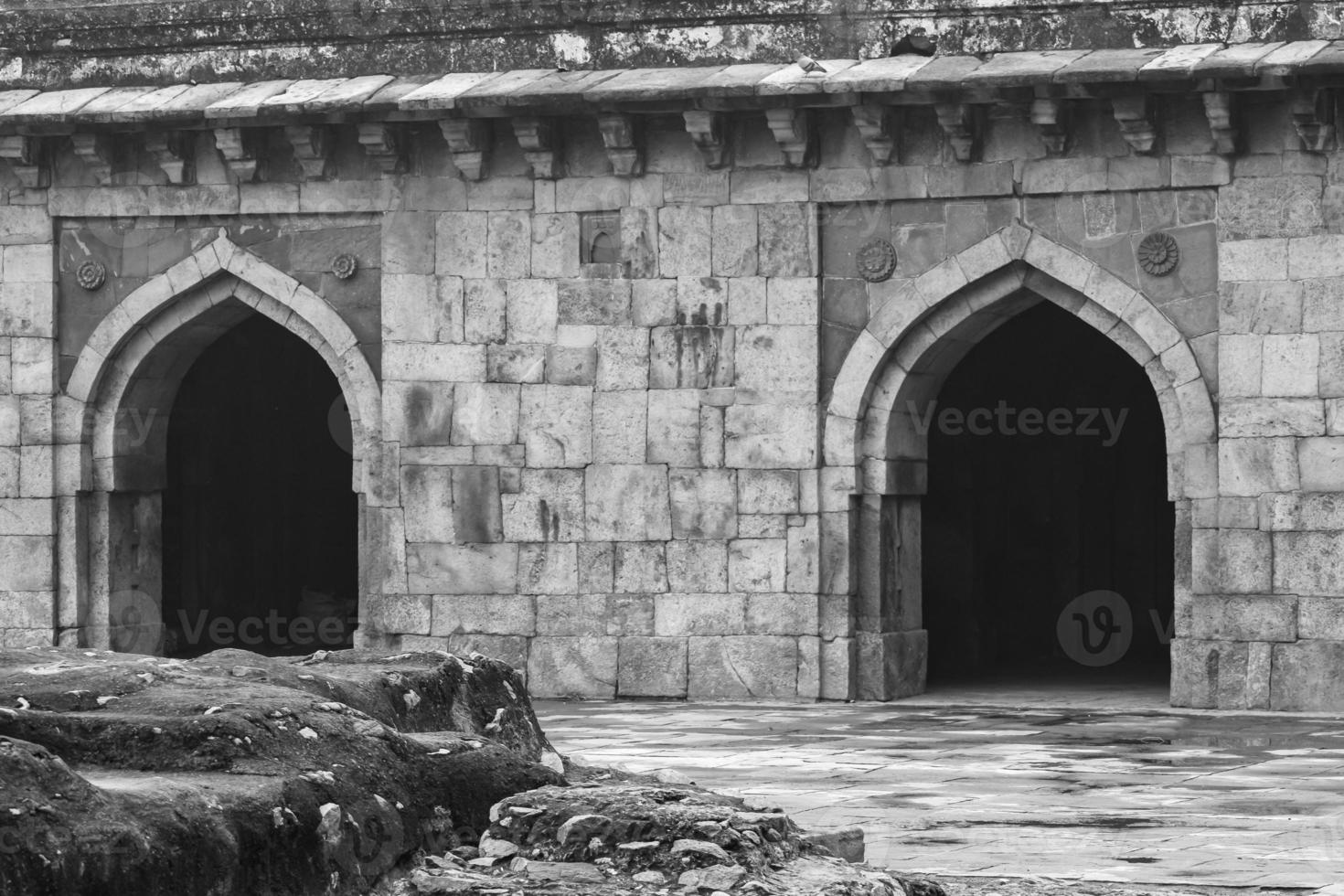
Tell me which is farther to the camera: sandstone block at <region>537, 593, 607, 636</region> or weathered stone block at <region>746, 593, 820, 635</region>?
sandstone block at <region>537, 593, 607, 636</region>

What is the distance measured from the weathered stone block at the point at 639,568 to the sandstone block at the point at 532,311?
132 cm

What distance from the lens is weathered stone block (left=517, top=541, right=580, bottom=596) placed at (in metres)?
13.7

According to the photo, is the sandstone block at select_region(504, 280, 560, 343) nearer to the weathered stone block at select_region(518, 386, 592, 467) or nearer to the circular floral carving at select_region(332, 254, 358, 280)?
the weathered stone block at select_region(518, 386, 592, 467)

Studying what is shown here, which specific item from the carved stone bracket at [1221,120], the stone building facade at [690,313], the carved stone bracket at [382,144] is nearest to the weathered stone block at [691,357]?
the stone building facade at [690,313]

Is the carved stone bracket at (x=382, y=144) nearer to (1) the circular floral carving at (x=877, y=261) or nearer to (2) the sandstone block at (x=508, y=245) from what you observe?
(2) the sandstone block at (x=508, y=245)

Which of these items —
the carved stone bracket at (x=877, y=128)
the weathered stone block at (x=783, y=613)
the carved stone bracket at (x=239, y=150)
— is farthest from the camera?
the carved stone bracket at (x=239, y=150)

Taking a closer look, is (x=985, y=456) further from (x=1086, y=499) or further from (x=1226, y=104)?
(x=1226, y=104)

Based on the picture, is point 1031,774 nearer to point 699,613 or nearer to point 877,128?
point 699,613

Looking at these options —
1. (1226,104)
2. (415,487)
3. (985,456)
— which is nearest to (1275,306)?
(1226,104)

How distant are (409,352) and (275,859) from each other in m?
8.94

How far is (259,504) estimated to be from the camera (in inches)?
712

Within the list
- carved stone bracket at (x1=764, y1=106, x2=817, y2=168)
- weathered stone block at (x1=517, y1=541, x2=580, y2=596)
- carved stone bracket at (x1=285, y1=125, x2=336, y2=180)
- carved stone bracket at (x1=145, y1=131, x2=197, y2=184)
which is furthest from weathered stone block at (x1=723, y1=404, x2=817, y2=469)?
carved stone bracket at (x1=145, y1=131, x2=197, y2=184)

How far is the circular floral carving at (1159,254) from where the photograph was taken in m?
12.7

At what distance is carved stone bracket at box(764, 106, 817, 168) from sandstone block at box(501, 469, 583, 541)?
87.7 inches
